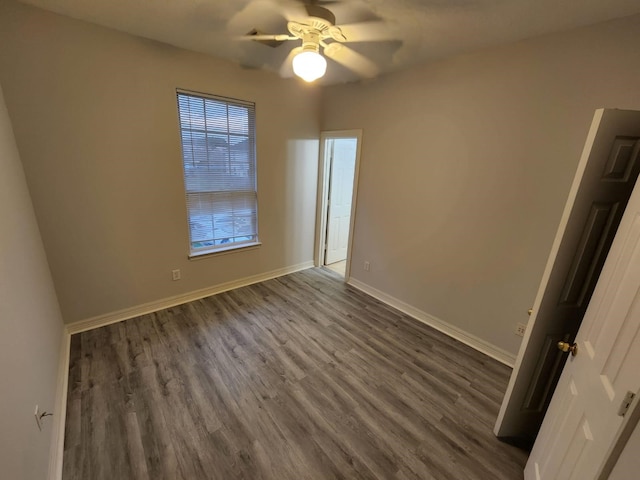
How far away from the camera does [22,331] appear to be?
1297 millimetres

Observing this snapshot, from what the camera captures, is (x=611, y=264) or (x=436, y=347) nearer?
(x=611, y=264)

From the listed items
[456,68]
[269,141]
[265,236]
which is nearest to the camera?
[456,68]

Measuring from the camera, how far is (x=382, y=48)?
214 cm

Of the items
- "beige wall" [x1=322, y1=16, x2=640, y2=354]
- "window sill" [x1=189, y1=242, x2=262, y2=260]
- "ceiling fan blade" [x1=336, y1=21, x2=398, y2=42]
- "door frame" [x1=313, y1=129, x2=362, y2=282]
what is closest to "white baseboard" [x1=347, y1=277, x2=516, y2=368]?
"beige wall" [x1=322, y1=16, x2=640, y2=354]

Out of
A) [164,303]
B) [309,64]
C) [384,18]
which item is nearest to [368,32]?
[384,18]

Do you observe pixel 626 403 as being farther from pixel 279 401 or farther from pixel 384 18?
pixel 384 18

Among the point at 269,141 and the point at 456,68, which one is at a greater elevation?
the point at 456,68

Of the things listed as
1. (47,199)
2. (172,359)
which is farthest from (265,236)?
(47,199)

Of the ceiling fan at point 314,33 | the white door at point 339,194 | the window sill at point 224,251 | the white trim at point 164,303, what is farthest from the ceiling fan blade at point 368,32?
the white trim at point 164,303

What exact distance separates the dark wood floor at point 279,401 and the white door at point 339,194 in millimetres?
1696

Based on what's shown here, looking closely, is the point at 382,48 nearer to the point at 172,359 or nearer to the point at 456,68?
the point at 456,68

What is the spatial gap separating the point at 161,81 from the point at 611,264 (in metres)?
3.26

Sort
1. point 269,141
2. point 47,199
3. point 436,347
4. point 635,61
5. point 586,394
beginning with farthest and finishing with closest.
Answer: point 269,141
point 436,347
point 47,199
point 635,61
point 586,394

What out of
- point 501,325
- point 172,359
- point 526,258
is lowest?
point 172,359
